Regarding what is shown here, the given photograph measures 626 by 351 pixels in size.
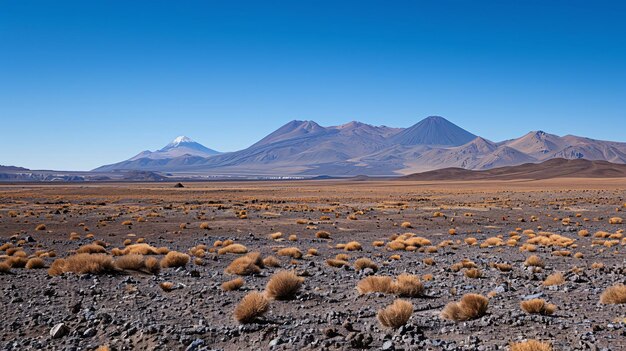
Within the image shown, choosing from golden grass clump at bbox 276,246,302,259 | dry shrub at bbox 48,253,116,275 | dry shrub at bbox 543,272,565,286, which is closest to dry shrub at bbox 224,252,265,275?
golden grass clump at bbox 276,246,302,259

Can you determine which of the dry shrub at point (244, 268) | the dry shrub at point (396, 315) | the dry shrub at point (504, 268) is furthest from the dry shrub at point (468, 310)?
the dry shrub at point (244, 268)

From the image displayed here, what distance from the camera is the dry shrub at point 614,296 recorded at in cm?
980

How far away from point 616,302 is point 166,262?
12.0 meters

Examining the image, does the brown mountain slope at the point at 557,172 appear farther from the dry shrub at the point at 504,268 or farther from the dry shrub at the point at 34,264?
the dry shrub at the point at 34,264

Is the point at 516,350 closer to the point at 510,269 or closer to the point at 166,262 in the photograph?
the point at 510,269

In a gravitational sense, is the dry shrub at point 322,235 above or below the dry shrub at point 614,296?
below

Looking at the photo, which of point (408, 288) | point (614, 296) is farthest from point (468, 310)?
point (614, 296)

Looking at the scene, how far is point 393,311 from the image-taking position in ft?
29.0

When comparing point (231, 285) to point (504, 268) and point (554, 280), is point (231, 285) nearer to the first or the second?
point (554, 280)

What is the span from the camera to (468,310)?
908 centimetres

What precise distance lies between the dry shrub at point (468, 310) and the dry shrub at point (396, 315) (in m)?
0.82

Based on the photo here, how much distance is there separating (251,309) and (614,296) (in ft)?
22.8

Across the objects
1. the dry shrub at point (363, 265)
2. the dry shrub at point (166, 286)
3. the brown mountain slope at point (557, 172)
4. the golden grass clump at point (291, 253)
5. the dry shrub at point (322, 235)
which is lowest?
the dry shrub at point (322, 235)

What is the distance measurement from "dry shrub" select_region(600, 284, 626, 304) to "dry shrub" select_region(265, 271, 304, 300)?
6.24m
